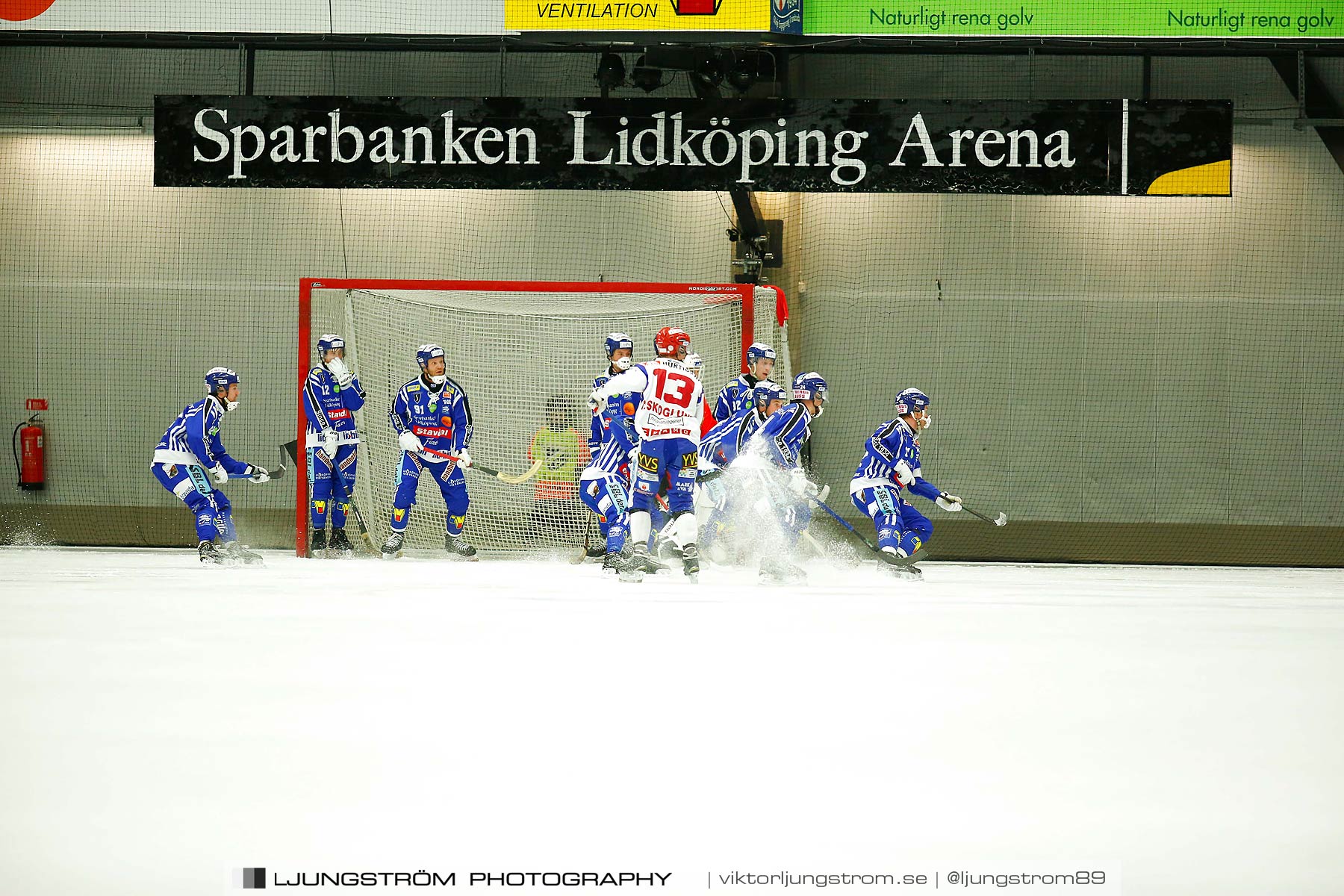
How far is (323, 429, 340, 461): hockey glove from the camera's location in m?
8.26

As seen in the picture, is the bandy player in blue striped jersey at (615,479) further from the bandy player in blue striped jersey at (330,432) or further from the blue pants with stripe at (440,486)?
the bandy player in blue striped jersey at (330,432)

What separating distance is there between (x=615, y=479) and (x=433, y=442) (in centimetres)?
167

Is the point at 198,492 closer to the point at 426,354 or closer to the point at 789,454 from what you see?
the point at 426,354

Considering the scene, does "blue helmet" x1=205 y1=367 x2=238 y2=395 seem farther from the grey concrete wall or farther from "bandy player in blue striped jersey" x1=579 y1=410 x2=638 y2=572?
the grey concrete wall

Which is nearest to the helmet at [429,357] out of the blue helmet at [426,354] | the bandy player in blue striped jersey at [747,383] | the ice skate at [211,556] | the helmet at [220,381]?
the blue helmet at [426,354]

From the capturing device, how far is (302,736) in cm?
274

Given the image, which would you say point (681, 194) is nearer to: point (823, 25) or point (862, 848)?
point (823, 25)

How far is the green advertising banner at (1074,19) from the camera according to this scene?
31.2ft

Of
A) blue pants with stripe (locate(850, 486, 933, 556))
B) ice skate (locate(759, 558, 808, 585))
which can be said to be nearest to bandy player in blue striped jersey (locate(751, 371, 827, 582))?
ice skate (locate(759, 558, 808, 585))

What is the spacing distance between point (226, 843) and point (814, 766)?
1.18 metres

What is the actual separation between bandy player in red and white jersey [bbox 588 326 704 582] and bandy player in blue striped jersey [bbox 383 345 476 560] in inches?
69.8

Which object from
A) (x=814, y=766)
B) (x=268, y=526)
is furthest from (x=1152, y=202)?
(x=814, y=766)

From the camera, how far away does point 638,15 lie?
9.59m

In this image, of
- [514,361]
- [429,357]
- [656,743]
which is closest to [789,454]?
[429,357]
